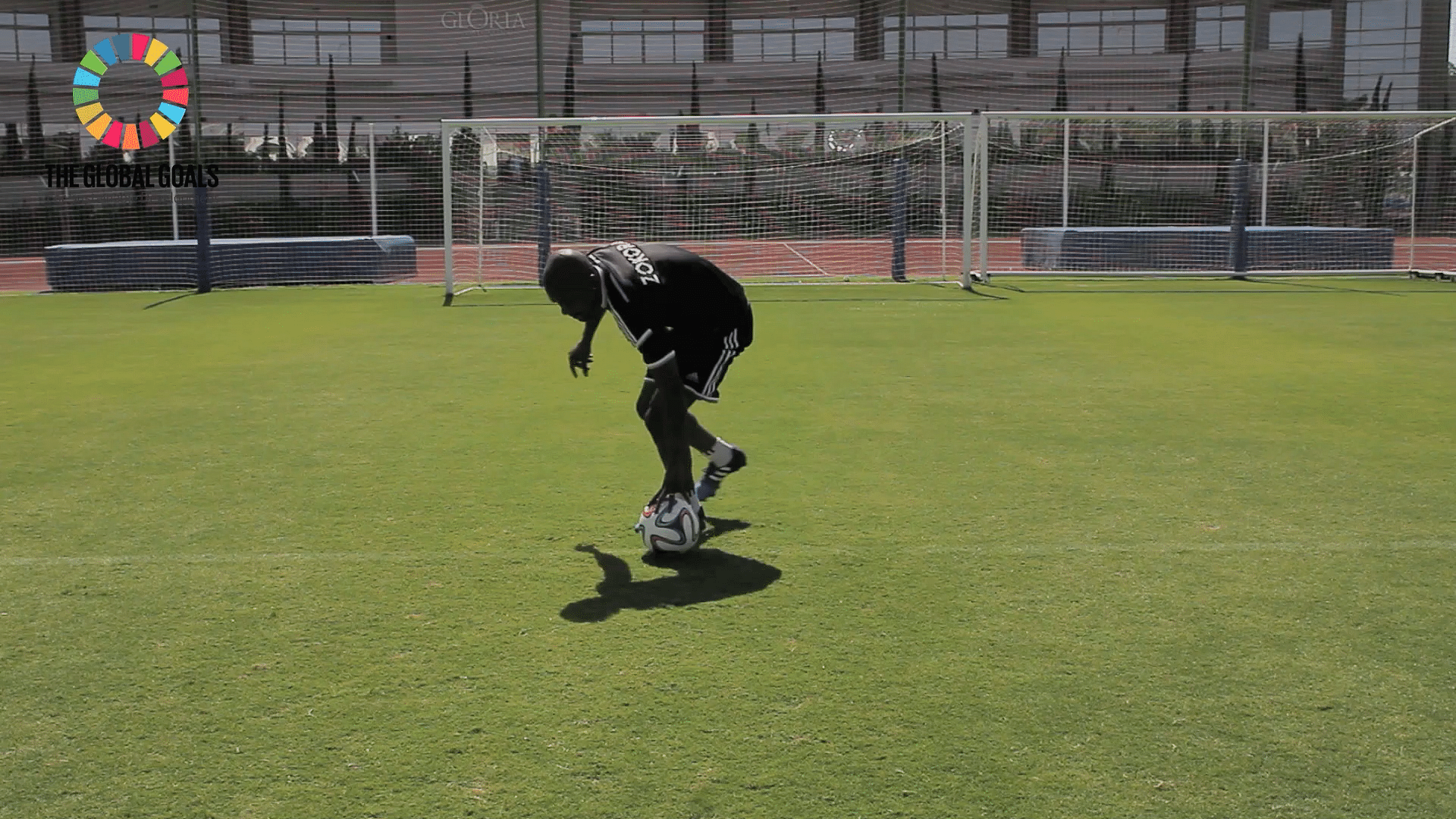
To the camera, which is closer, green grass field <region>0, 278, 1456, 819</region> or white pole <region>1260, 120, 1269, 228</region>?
green grass field <region>0, 278, 1456, 819</region>

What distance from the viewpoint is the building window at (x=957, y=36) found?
3816 cm

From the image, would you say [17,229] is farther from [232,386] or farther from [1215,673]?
[1215,673]

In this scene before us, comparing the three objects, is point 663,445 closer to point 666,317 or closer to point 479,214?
point 666,317

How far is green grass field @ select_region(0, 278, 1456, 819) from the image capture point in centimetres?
300

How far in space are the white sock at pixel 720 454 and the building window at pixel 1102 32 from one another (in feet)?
117

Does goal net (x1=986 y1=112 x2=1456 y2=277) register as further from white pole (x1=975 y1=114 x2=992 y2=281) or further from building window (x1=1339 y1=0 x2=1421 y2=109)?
building window (x1=1339 y1=0 x2=1421 y2=109)

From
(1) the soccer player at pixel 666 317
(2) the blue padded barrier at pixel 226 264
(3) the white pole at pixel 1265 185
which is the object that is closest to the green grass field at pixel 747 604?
(1) the soccer player at pixel 666 317

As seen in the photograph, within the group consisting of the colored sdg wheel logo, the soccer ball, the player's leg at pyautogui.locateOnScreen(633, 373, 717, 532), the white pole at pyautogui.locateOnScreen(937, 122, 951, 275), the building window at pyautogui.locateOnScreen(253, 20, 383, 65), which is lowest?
the soccer ball

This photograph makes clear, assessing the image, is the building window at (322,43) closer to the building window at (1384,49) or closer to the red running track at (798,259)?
the red running track at (798,259)

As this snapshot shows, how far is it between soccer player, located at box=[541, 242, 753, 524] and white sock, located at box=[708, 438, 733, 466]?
30 centimetres

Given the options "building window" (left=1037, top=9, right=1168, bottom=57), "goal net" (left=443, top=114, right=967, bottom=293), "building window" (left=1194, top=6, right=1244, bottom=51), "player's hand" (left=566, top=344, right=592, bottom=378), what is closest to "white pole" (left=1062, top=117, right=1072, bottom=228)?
"goal net" (left=443, top=114, right=967, bottom=293)

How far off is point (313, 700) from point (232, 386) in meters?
6.36

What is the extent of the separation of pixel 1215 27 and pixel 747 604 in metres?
39.4

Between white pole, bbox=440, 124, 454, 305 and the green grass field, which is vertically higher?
white pole, bbox=440, 124, 454, 305
